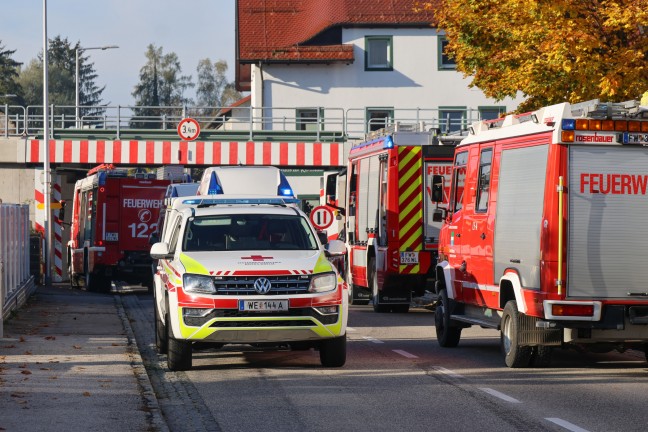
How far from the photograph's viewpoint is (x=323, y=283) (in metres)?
15.0

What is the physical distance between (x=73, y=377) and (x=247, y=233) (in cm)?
303

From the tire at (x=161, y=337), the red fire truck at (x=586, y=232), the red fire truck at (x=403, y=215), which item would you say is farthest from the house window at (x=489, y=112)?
the red fire truck at (x=586, y=232)

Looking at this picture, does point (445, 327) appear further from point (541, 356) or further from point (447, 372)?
point (447, 372)

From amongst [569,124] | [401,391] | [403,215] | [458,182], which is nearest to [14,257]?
[403,215]

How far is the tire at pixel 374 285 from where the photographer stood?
26016mm

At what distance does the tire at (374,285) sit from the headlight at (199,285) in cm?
1128

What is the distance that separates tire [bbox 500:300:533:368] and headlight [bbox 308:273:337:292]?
198cm

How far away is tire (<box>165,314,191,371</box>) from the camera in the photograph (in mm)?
14914

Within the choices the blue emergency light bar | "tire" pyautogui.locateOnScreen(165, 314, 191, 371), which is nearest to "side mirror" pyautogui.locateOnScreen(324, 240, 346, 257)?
the blue emergency light bar

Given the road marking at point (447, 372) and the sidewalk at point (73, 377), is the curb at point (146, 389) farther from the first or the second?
the road marking at point (447, 372)

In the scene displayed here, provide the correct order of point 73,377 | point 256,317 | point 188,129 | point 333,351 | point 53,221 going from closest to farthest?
1. point 73,377
2. point 256,317
3. point 333,351
4. point 53,221
5. point 188,129

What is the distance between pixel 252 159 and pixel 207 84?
114818mm

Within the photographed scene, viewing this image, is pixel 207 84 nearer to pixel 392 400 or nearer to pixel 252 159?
pixel 252 159

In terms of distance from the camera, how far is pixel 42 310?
25578 millimetres
